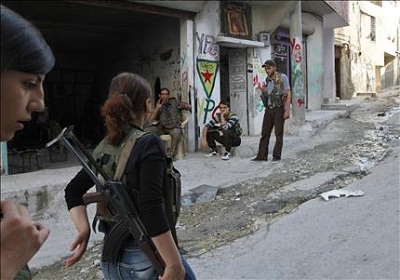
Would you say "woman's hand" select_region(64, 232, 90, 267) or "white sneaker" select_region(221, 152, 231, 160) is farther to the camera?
"white sneaker" select_region(221, 152, 231, 160)

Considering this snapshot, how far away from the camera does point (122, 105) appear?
1938mm

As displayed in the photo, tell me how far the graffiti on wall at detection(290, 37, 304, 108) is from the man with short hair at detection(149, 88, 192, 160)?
13.2ft

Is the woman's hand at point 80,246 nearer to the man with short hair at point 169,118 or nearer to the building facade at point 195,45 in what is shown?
the man with short hair at point 169,118

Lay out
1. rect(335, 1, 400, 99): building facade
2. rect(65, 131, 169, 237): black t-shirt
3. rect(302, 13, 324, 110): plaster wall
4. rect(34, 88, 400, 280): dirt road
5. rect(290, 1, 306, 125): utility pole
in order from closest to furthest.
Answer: rect(65, 131, 169, 237): black t-shirt
rect(34, 88, 400, 280): dirt road
rect(290, 1, 306, 125): utility pole
rect(302, 13, 324, 110): plaster wall
rect(335, 1, 400, 99): building facade

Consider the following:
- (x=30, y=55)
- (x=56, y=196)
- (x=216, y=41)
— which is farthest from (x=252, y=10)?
(x=30, y=55)

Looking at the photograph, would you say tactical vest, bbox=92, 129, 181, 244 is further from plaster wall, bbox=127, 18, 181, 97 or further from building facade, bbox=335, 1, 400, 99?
building facade, bbox=335, 1, 400, 99

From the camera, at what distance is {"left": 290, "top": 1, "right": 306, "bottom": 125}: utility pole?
453 inches

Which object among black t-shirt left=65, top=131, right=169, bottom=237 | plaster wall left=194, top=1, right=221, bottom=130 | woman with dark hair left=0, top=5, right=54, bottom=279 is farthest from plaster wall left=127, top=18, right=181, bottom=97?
woman with dark hair left=0, top=5, right=54, bottom=279

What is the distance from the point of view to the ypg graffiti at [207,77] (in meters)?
10.0

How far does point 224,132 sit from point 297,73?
394 cm

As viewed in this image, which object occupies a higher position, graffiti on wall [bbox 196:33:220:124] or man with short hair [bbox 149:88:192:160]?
graffiti on wall [bbox 196:33:220:124]

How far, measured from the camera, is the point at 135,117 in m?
1.99

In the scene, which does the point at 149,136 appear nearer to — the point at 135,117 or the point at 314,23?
the point at 135,117

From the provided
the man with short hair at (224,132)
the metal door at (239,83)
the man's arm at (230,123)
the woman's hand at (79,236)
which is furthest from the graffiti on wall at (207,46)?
the woman's hand at (79,236)
